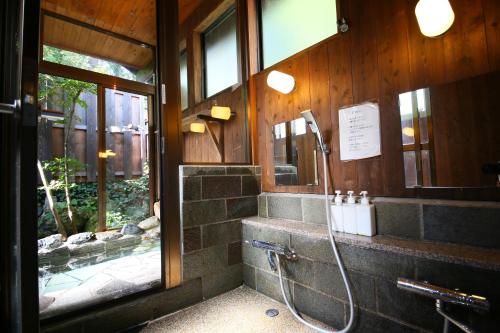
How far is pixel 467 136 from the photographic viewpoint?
109cm

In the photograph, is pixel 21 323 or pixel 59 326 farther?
pixel 59 326

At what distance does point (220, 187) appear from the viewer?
5.94 feet

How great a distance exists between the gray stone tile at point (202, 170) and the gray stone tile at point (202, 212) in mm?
200

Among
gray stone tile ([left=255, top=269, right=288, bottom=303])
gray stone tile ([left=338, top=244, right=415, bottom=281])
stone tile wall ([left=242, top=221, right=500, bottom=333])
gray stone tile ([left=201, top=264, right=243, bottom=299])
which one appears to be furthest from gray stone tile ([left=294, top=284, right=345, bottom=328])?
gray stone tile ([left=201, top=264, right=243, bottom=299])

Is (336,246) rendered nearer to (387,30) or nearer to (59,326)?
(387,30)

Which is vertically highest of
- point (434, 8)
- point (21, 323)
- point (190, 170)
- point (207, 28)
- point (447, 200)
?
point (207, 28)

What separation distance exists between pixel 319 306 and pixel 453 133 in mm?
1136

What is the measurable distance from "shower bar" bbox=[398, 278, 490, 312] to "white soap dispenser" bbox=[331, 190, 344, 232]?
16.8 inches

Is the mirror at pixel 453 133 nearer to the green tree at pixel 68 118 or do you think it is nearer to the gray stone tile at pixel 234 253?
the gray stone tile at pixel 234 253

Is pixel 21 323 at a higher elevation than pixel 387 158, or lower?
lower

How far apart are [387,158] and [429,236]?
43cm

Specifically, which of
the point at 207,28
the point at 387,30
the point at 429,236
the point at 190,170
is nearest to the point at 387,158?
the point at 429,236

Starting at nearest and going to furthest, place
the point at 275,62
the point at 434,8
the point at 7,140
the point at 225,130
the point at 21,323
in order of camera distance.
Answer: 1. the point at 21,323
2. the point at 7,140
3. the point at 434,8
4. the point at 275,62
5. the point at 225,130

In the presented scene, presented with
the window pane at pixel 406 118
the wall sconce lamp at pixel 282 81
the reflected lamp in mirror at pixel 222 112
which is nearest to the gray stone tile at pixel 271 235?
the window pane at pixel 406 118
